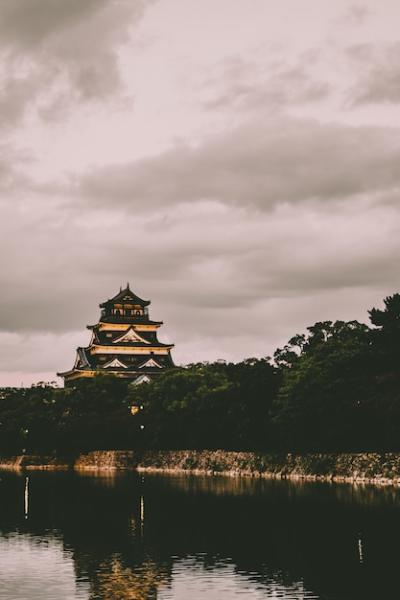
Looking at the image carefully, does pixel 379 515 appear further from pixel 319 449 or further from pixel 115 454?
pixel 115 454

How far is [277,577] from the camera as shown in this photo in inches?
869

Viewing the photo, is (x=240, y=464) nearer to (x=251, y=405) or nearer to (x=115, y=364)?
(x=251, y=405)

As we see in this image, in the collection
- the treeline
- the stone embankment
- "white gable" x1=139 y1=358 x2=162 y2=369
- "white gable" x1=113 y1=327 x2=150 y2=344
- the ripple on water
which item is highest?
"white gable" x1=113 y1=327 x2=150 y2=344

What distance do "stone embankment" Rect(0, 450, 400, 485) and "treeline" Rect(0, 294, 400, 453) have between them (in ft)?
2.13

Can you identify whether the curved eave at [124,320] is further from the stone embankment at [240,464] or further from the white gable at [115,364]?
the stone embankment at [240,464]

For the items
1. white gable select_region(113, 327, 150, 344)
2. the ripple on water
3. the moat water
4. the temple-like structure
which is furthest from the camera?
white gable select_region(113, 327, 150, 344)

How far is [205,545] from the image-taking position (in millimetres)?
27844

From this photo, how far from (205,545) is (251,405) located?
35902 mm

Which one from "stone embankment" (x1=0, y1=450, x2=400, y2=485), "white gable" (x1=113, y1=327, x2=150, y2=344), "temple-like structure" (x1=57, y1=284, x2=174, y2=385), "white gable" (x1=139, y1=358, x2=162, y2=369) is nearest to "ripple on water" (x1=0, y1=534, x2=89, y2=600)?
"stone embankment" (x1=0, y1=450, x2=400, y2=485)

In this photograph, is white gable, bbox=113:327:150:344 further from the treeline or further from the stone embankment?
the stone embankment

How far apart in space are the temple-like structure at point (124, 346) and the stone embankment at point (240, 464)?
2239cm

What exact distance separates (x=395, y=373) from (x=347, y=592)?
32.4 m

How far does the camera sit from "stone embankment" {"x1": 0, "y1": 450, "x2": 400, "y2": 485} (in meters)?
51.2

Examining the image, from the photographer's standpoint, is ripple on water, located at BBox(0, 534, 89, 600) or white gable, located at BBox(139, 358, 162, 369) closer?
ripple on water, located at BBox(0, 534, 89, 600)
